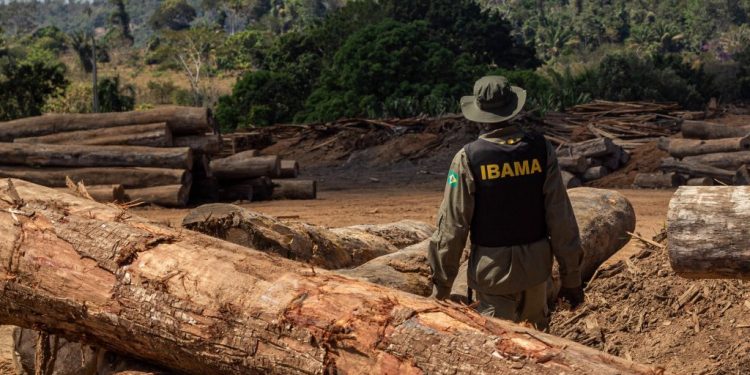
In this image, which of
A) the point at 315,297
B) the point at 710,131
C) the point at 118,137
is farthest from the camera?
the point at 710,131

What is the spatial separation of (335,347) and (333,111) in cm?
2741

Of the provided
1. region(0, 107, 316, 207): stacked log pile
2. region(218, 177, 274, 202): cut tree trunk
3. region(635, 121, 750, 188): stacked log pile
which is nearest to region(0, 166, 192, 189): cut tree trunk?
region(0, 107, 316, 207): stacked log pile

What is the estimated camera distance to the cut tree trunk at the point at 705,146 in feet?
56.8

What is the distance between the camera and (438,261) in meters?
5.18

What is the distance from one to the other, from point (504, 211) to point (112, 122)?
11.3 m

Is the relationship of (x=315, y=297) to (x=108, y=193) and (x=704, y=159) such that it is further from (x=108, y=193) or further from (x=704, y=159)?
(x=704, y=159)

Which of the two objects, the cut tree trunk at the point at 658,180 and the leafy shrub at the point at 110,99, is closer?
the cut tree trunk at the point at 658,180

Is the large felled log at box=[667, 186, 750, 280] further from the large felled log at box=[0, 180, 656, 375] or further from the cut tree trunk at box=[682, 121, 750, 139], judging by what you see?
the cut tree trunk at box=[682, 121, 750, 139]

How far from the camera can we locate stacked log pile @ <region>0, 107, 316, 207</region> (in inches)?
584

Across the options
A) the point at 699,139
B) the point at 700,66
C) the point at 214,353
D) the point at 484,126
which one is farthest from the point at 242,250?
the point at 700,66

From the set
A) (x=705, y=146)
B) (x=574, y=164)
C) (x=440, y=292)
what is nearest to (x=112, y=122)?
(x=574, y=164)

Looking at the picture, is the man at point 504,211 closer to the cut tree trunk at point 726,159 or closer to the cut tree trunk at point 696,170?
the cut tree trunk at point 696,170

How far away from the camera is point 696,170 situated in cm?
1730

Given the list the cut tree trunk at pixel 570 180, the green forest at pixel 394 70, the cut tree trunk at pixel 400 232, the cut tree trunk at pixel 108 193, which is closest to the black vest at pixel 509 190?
the cut tree trunk at pixel 400 232
